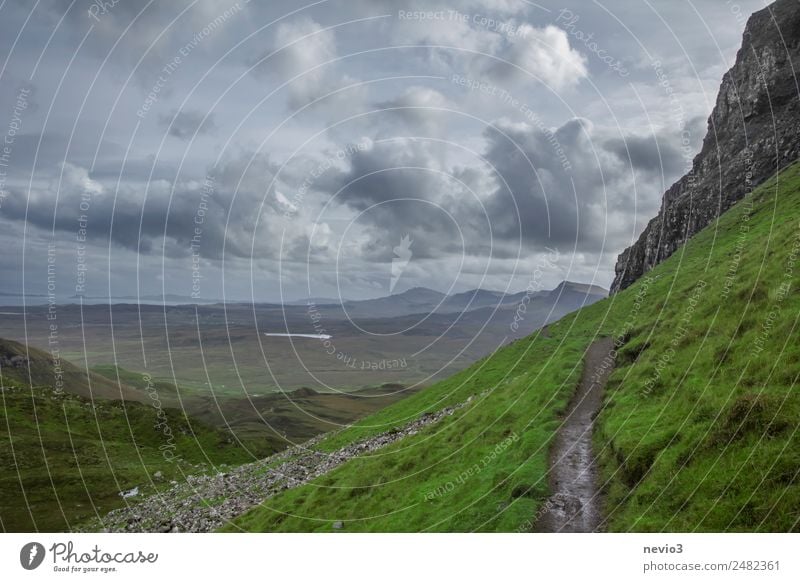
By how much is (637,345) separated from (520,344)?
55053 millimetres

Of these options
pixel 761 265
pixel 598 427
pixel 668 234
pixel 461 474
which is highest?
pixel 668 234

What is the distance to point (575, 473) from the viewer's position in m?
22.3

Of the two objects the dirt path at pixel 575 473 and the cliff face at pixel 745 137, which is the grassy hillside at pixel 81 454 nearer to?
the dirt path at pixel 575 473

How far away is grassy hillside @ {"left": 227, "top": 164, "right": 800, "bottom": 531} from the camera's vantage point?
14781 mm

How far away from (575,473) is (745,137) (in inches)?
5760

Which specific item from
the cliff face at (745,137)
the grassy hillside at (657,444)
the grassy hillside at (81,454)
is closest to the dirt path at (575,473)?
the grassy hillside at (657,444)

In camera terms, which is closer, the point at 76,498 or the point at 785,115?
the point at 76,498

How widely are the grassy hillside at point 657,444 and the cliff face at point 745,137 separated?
86.9 metres

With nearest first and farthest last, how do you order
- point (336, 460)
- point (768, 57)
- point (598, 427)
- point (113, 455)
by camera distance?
point (598, 427), point (336, 460), point (113, 455), point (768, 57)

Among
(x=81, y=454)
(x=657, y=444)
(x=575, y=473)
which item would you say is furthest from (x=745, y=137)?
(x=81, y=454)

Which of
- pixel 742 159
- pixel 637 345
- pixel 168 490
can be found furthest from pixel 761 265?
pixel 742 159

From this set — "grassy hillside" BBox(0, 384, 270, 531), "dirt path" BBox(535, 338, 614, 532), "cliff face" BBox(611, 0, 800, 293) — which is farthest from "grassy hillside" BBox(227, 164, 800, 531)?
"cliff face" BBox(611, 0, 800, 293)

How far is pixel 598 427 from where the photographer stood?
2609cm

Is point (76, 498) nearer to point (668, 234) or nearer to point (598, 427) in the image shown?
point (598, 427)
